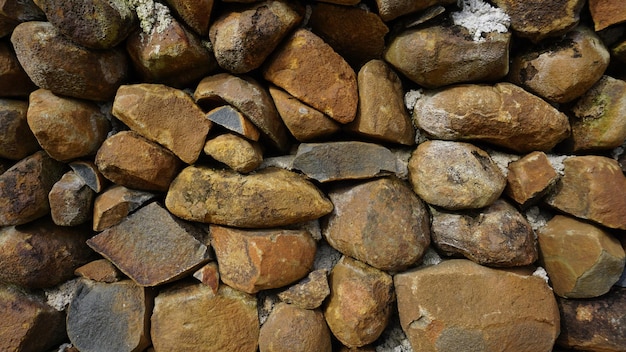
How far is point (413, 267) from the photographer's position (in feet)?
4.15

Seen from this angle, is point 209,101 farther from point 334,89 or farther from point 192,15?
point 334,89

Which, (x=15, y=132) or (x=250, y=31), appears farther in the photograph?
(x=15, y=132)

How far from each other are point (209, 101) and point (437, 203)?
763 mm

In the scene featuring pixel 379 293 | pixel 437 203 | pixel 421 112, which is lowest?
pixel 379 293

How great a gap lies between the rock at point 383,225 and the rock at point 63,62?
32.4 inches

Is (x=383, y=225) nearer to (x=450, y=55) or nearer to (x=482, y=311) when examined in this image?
(x=482, y=311)

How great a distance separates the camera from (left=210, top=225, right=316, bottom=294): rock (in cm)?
119

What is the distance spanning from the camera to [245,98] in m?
1.15

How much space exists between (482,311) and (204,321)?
0.85 meters

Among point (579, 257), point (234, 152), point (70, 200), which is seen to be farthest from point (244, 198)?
point (579, 257)

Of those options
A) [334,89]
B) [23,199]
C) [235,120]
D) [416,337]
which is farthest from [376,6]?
[23,199]

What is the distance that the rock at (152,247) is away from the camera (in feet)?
3.97

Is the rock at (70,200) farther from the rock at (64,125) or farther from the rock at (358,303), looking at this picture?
the rock at (358,303)

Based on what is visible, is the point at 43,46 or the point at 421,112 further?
the point at 421,112
